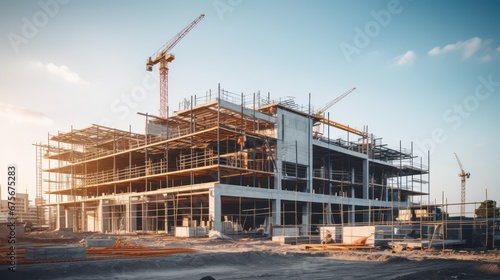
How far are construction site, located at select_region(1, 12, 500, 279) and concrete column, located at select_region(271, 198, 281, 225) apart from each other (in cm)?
14

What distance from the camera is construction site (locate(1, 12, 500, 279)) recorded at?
25016 millimetres

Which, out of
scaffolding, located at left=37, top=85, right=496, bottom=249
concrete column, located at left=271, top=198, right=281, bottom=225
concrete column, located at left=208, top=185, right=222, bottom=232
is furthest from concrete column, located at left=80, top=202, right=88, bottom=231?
concrete column, located at left=271, top=198, right=281, bottom=225

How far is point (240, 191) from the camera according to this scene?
117 feet

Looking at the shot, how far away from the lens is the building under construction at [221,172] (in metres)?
37.7

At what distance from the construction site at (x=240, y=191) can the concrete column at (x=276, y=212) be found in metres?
0.14

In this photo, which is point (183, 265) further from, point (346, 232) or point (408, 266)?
point (346, 232)

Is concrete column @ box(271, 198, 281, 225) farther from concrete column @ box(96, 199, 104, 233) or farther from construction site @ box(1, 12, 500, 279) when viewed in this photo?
concrete column @ box(96, 199, 104, 233)

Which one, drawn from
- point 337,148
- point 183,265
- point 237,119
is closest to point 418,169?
point 337,148

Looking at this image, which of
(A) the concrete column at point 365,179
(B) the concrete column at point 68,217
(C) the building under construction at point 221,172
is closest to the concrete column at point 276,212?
(C) the building under construction at point 221,172

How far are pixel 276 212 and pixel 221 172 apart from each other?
268 inches

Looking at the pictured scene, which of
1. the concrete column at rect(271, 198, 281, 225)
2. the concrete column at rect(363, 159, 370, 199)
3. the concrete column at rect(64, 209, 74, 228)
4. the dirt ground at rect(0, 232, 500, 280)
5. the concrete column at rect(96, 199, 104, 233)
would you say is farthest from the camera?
the concrete column at rect(64, 209, 74, 228)

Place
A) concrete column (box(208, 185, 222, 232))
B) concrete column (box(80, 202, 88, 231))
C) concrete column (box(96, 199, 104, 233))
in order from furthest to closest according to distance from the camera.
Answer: concrete column (box(80, 202, 88, 231)) < concrete column (box(96, 199, 104, 233)) < concrete column (box(208, 185, 222, 232))

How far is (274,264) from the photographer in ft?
53.3

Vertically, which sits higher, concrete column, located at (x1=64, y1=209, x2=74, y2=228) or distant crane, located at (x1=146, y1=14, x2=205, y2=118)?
distant crane, located at (x1=146, y1=14, x2=205, y2=118)
